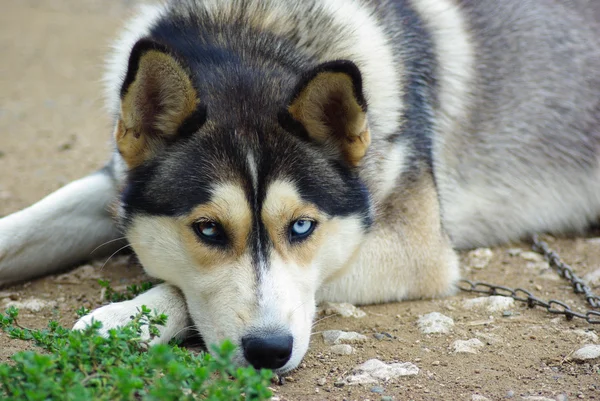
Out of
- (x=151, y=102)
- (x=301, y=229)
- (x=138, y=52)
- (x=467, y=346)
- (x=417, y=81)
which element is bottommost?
(x=467, y=346)

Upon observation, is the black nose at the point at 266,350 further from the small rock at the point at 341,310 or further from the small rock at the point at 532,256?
the small rock at the point at 532,256

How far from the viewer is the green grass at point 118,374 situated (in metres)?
2.36

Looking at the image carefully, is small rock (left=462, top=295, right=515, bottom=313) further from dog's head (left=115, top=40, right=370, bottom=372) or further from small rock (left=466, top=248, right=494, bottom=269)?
dog's head (left=115, top=40, right=370, bottom=372)

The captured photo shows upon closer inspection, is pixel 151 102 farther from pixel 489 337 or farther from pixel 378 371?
pixel 489 337

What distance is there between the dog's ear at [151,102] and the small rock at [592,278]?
2.52 meters

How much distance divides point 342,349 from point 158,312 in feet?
2.77

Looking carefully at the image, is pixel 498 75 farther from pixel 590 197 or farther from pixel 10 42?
pixel 10 42

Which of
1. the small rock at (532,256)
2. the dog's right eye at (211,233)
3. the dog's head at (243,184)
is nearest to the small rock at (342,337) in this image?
the dog's head at (243,184)

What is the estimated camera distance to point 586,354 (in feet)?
10.8

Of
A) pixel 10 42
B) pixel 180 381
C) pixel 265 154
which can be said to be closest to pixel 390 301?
pixel 265 154

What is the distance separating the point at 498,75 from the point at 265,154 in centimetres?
233

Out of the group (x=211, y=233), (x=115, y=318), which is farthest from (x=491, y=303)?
(x=115, y=318)

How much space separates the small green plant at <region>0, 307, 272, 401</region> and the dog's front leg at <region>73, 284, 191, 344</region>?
0.49 meters

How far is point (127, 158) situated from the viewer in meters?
3.43
